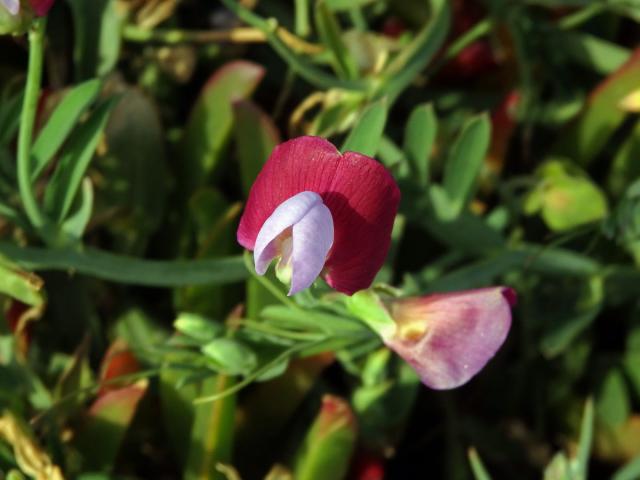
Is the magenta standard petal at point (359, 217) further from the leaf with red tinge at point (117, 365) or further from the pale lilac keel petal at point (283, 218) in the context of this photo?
the leaf with red tinge at point (117, 365)

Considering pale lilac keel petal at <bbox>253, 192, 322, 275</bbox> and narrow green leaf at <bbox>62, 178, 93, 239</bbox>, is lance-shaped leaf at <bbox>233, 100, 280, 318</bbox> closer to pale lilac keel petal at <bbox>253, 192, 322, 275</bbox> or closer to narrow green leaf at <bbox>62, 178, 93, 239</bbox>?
narrow green leaf at <bbox>62, 178, 93, 239</bbox>

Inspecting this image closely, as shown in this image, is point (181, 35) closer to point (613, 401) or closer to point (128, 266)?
point (128, 266)

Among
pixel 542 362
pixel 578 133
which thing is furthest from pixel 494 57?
pixel 542 362

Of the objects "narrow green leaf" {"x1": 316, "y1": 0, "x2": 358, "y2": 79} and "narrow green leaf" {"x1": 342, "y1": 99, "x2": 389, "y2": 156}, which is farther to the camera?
"narrow green leaf" {"x1": 316, "y1": 0, "x2": 358, "y2": 79}

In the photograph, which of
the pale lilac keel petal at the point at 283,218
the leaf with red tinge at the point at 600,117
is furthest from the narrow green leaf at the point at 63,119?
the leaf with red tinge at the point at 600,117

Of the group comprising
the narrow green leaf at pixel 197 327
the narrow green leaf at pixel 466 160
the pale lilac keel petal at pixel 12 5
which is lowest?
the narrow green leaf at pixel 466 160

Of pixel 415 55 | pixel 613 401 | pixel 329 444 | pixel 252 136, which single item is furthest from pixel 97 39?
pixel 613 401

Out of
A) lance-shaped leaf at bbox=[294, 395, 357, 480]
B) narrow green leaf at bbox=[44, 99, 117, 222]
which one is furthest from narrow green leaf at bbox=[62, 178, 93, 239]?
lance-shaped leaf at bbox=[294, 395, 357, 480]
